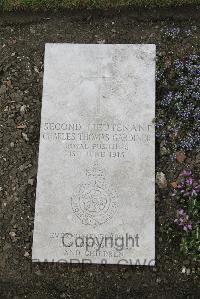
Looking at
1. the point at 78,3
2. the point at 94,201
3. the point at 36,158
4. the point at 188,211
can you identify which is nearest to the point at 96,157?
the point at 94,201

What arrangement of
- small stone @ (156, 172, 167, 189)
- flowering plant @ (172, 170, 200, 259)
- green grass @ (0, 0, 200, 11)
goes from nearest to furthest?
flowering plant @ (172, 170, 200, 259), small stone @ (156, 172, 167, 189), green grass @ (0, 0, 200, 11)

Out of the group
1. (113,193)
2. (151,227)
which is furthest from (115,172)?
(151,227)

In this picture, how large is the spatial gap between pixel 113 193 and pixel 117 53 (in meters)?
1.41

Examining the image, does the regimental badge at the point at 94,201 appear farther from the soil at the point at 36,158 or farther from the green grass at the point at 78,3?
the green grass at the point at 78,3

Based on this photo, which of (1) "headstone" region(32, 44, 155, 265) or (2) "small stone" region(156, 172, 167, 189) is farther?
(2) "small stone" region(156, 172, 167, 189)

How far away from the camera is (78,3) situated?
601cm

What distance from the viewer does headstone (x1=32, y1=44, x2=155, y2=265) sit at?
527cm

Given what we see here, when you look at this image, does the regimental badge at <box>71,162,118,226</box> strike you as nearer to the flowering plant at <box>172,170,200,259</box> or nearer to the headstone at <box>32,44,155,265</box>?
the headstone at <box>32,44,155,265</box>

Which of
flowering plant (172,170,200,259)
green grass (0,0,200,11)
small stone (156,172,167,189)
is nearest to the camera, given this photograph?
flowering plant (172,170,200,259)

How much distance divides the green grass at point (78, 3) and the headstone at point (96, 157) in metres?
0.59

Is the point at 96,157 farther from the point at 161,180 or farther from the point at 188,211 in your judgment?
the point at 188,211

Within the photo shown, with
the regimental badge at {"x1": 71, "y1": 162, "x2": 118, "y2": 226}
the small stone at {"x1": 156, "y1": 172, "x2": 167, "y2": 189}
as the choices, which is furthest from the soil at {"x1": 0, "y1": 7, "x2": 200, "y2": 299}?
the regimental badge at {"x1": 71, "y1": 162, "x2": 118, "y2": 226}

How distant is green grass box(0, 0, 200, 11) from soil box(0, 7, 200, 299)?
0.23 ft

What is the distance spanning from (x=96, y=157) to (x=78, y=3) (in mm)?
1758
